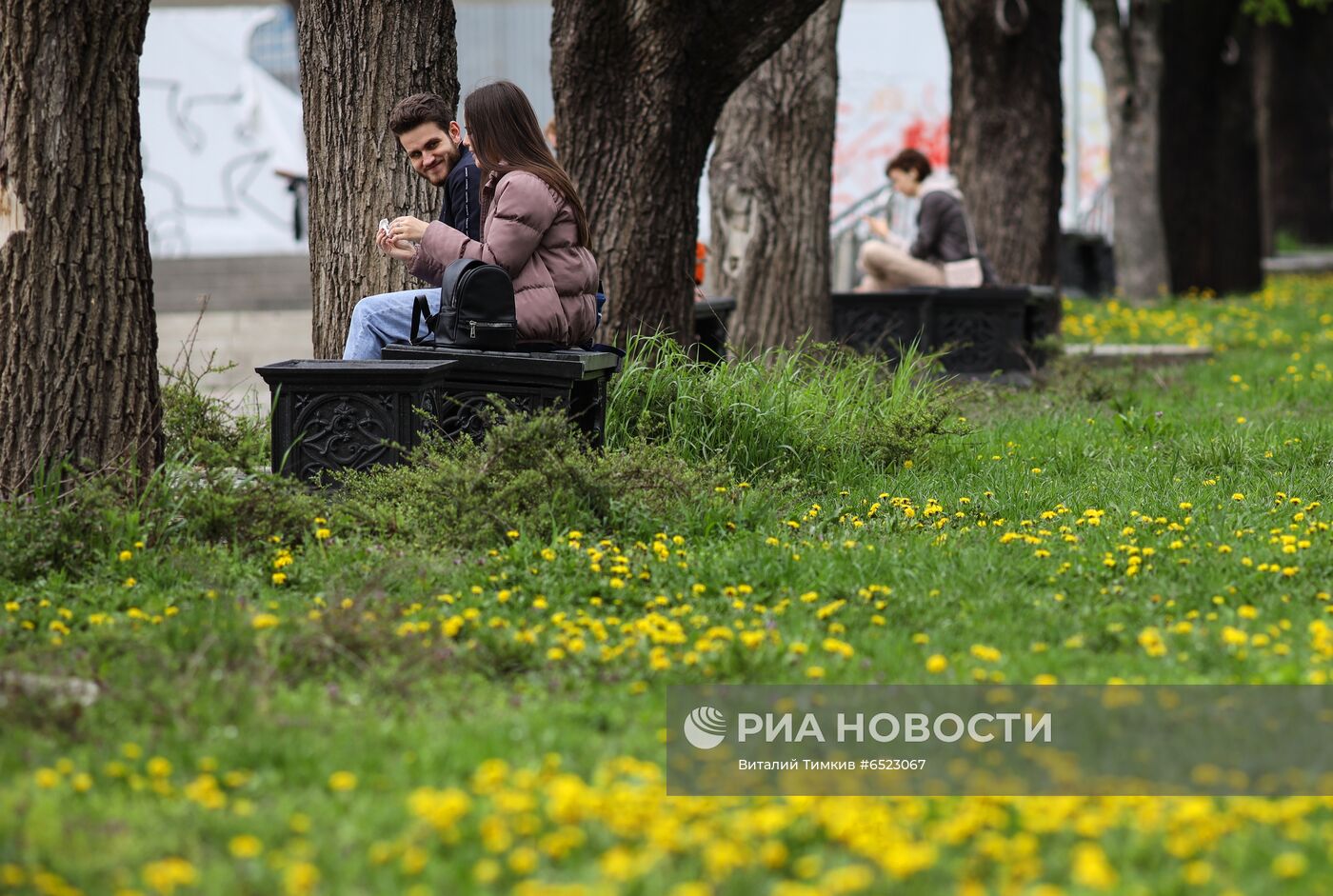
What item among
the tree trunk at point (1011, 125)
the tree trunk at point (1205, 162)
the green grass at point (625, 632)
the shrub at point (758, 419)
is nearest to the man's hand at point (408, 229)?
the green grass at point (625, 632)

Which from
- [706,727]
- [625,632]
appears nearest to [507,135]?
[625,632]

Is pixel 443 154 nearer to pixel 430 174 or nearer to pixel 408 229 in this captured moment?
pixel 430 174

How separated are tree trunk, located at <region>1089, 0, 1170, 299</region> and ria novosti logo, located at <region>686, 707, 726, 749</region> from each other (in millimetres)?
13631

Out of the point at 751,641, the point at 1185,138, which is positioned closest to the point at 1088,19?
the point at 1185,138

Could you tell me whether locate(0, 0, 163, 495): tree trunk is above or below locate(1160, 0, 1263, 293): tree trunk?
below

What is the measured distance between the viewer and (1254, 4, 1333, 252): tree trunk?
25547 millimetres

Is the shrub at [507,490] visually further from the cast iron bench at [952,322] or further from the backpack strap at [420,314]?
the cast iron bench at [952,322]

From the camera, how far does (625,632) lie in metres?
4.13

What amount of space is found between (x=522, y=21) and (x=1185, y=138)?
38.7ft

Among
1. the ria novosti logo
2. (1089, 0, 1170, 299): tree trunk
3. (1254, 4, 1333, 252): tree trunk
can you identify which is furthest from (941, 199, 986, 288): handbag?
(1254, 4, 1333, 252): tree trunk

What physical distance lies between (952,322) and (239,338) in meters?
7.54

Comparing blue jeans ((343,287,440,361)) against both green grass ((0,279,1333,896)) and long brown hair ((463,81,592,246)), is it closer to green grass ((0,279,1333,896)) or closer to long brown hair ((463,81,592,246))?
long brown hair ((463,81,592,246))

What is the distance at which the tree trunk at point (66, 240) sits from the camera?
510 cm

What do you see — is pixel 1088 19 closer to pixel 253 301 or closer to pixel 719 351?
pixel 253 301
